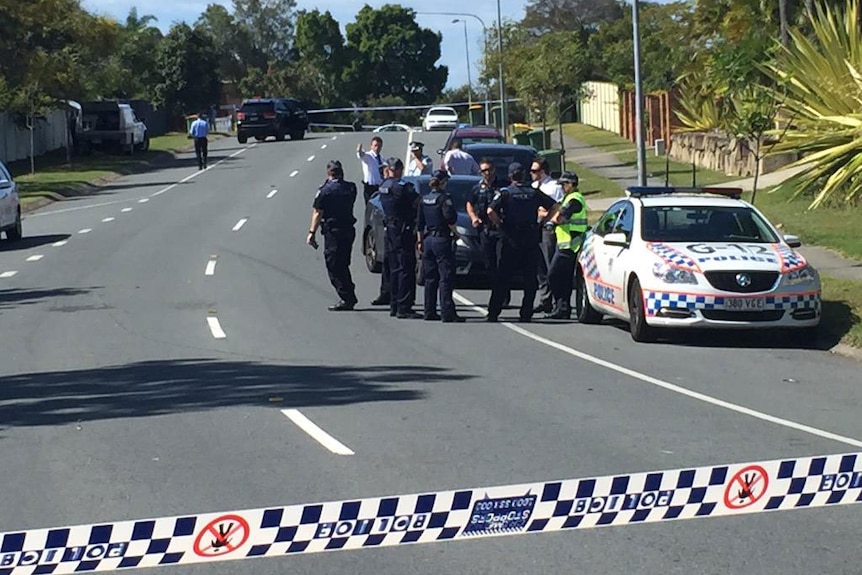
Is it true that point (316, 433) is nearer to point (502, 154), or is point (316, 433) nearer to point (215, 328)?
point (215, 328)

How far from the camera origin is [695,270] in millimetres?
14133

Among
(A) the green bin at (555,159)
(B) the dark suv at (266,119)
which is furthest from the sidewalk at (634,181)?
(B) the dark suv at (266,119)

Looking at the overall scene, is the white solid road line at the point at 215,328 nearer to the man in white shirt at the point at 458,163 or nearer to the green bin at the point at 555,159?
the man in white shirt at the point at 458,163

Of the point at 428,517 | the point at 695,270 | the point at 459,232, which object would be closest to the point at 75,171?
the point at 459,232

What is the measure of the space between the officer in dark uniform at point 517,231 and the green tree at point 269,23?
119521 millimetres

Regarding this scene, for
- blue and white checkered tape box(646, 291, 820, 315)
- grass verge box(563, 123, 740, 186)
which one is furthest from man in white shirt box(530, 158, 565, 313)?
grass verge box(563, 123, 740, 186)

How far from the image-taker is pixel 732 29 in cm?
3847

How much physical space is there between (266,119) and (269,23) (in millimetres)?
75382

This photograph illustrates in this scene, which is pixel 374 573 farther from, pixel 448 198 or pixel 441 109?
pixel 441 109

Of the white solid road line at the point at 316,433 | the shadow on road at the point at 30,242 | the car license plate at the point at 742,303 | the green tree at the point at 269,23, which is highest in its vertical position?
the green tree at the point at 269,23

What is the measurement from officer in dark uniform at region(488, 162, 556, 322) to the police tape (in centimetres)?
963

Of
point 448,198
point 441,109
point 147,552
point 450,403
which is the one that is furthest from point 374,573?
point 441,109

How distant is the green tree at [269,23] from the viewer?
134 m

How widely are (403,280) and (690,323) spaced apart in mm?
3894
